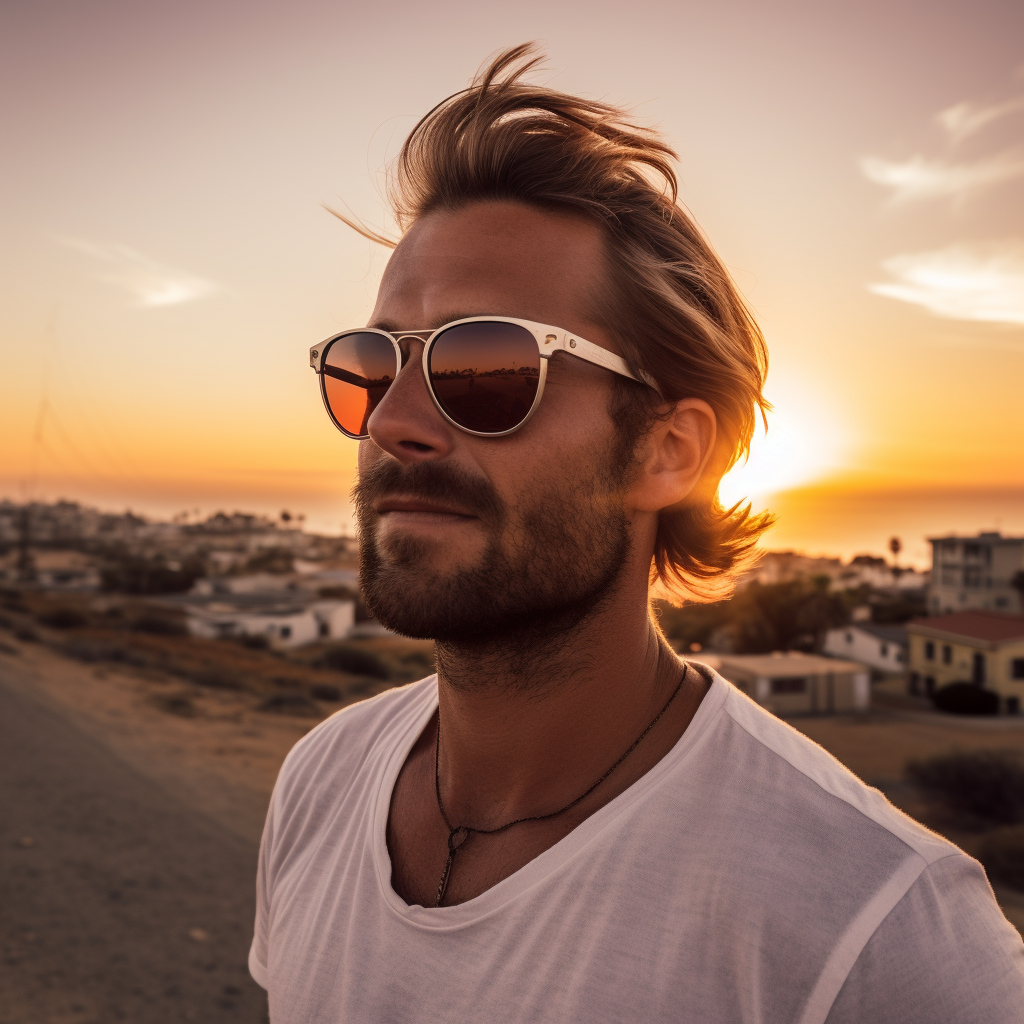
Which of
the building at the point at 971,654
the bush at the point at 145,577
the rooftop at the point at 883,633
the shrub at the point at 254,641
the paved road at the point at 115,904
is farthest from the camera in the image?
the bush at the point at 145,577

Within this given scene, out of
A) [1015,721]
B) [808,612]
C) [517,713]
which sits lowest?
[1015,721]

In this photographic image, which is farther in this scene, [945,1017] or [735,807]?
[735,807]

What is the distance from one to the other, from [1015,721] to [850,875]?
180 ft

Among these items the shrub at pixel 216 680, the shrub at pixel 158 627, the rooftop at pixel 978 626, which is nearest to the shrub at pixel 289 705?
the shrub at pixel 216 680

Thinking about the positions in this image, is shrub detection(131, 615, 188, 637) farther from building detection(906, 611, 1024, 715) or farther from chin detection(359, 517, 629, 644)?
chin detection(359, 517, 629, 644)

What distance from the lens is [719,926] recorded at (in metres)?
1.35

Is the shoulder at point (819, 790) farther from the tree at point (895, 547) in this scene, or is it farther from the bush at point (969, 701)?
the tree at point (895, 547)

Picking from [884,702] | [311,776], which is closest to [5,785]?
[311,776]

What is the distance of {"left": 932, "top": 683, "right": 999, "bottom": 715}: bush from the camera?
159 ft

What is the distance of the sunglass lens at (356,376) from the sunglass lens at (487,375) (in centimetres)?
17

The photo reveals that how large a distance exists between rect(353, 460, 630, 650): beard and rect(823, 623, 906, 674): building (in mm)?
66072

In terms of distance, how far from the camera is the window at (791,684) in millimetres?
42312

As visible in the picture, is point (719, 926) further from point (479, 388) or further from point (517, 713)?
point (479, 388)

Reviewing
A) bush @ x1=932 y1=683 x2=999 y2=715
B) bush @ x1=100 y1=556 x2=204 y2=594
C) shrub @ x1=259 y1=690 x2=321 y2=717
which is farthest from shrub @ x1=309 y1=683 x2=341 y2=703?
bush @ x1=100 y1=556 x2=204 y2=594
